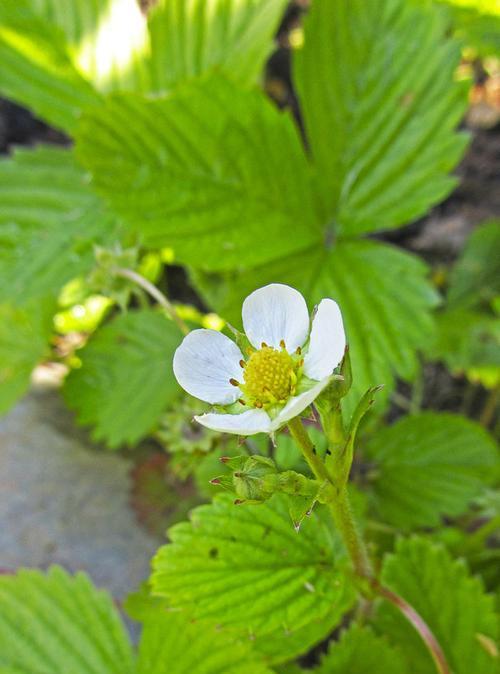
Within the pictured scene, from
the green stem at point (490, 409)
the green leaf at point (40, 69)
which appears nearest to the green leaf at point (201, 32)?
the green leaf at point (40, 69)

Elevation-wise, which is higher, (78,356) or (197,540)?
(78,356)

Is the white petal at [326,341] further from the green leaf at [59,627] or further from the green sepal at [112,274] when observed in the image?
the green leaf at [59,627]

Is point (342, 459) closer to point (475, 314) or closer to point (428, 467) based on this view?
point (428, 467)

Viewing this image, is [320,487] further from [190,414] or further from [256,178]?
[256,178]

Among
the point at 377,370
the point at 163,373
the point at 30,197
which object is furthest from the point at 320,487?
the point at 30,197

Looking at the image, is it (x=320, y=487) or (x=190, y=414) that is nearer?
(x=320, y=487)

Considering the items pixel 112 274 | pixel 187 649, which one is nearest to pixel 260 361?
pixel 112 274
